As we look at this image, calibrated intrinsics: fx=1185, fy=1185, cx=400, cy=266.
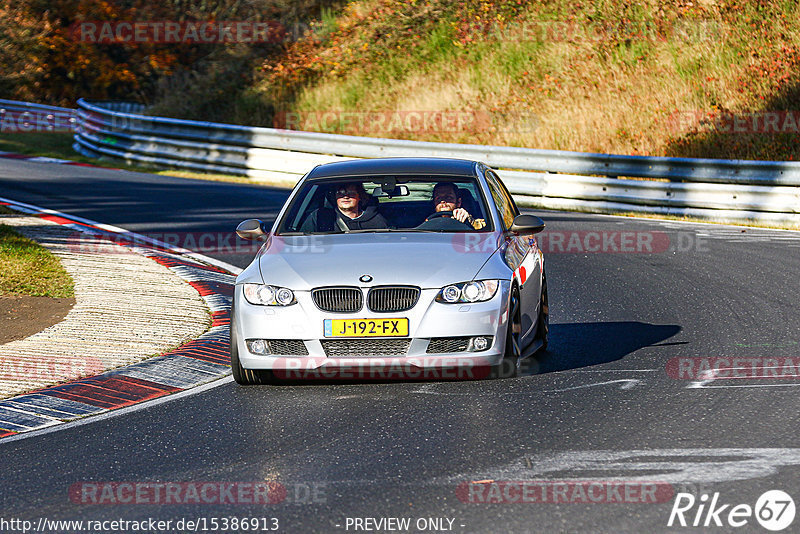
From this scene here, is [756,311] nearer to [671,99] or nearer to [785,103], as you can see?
[785,103]

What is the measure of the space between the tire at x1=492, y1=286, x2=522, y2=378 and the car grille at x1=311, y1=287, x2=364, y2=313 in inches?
40.3

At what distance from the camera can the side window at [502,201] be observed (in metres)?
9.25

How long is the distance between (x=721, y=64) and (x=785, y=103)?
333 cm

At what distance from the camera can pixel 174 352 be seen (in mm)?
9398

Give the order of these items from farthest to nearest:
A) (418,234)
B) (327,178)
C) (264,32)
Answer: (264,32) → (327,178) → (418,234)

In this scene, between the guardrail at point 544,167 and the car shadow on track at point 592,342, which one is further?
the guardrail at point 544,167

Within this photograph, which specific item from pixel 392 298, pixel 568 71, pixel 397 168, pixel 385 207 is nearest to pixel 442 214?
pixel 385 207

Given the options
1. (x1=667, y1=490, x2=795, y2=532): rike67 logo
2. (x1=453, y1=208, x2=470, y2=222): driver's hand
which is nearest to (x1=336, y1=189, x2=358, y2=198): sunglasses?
(x1=453, y1=208, x2=470, y2=222): driver's hand

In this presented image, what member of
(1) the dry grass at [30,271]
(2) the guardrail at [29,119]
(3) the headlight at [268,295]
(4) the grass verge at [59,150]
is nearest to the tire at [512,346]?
(3) the headlight at [268,295]

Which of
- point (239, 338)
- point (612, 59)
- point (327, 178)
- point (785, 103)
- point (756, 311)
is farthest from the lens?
point (612, 59)

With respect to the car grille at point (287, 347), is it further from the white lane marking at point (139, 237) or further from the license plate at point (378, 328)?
the white lane marking at point (139, 237)

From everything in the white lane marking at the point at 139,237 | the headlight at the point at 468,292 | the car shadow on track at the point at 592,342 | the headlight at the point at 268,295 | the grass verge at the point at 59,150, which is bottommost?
the grass verge at the point at 59,150

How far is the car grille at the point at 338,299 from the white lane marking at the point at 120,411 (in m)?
1.17

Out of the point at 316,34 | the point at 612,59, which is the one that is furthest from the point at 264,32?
the point at 612,59
